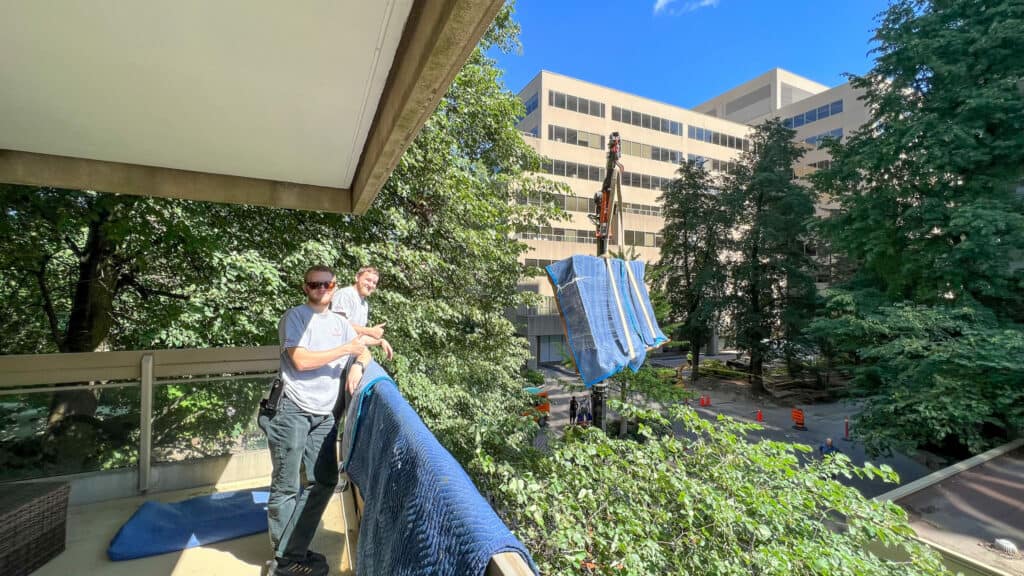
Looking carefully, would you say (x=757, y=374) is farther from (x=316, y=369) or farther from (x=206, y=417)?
(x=316, y=369)

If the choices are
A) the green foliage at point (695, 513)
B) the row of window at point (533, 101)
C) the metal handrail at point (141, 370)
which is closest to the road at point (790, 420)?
the green foliage at point (695, 513)

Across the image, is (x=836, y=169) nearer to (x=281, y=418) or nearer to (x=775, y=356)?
(x=775, y=356)

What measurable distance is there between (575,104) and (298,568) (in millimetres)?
32227

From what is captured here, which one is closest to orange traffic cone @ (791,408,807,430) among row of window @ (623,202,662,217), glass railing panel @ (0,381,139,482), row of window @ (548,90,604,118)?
row of window @ (623,202,662,217)

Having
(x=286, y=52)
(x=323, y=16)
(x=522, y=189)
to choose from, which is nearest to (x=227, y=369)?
(x=286, y=52)

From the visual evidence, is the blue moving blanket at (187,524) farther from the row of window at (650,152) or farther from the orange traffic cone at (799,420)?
the row of window at (650,152)

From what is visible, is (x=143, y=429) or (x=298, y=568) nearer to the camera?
(x=298, y=568)

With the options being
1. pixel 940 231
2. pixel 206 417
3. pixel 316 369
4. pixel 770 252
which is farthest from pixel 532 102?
pixel 316 369

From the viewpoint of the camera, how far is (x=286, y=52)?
183 centimetres

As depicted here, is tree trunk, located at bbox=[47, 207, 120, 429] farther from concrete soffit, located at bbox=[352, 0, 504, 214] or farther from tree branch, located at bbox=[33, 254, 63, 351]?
concrete soffit, located at bbox=[352, 0, 504, 214]

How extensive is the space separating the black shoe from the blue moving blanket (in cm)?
72

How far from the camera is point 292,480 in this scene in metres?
2.11

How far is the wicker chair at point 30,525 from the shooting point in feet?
7.18

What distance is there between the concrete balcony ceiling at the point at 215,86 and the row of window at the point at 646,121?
3235cm
